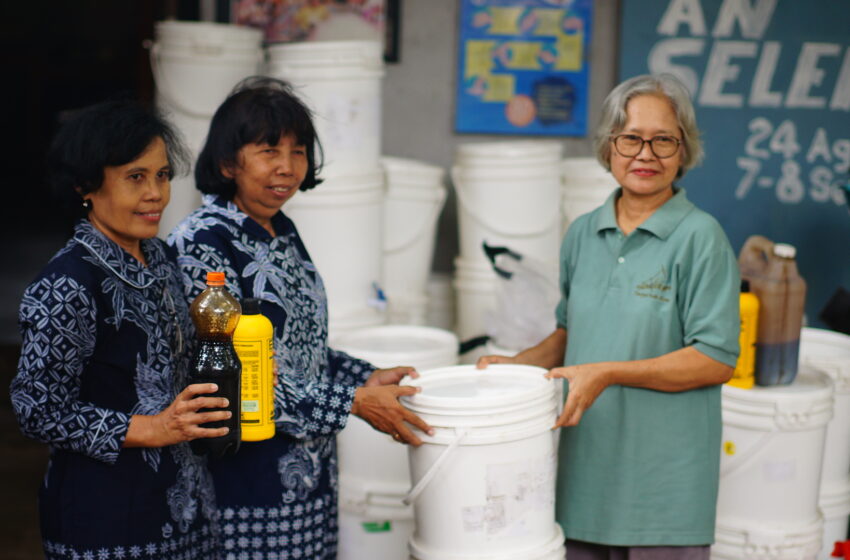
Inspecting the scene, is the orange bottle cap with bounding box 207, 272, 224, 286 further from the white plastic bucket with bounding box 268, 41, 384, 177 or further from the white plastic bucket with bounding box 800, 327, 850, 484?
the white plastic bucket with bounding box 800, 327, 850, 484

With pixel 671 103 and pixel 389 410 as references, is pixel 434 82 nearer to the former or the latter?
pixel 671 103

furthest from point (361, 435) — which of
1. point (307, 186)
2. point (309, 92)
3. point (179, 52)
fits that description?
point (179, 52)

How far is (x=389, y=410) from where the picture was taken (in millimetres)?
2211

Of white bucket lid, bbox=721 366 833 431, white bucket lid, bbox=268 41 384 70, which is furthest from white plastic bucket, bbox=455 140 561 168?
white bucket lid, bbox=721 366 833 431

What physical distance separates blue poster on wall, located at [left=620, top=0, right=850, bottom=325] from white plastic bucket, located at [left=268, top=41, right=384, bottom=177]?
4.84 feet

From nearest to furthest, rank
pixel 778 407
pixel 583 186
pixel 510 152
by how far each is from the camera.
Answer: pixel 778 407 → pixel 510 152 → pixel 583 186

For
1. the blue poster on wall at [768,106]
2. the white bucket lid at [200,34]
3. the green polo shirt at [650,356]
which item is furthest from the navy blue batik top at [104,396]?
the blue poster on wall at [768,106]

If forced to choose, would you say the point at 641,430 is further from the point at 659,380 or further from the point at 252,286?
the point at 252,286

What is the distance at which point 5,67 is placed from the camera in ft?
45.4

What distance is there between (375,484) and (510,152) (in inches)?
62.8

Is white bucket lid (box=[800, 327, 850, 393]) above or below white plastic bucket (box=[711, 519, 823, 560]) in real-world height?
above

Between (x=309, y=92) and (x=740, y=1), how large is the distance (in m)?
2.23

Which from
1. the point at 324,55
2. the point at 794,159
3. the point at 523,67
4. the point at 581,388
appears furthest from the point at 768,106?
the point at 581,388

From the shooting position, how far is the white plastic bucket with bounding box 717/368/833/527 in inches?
120
